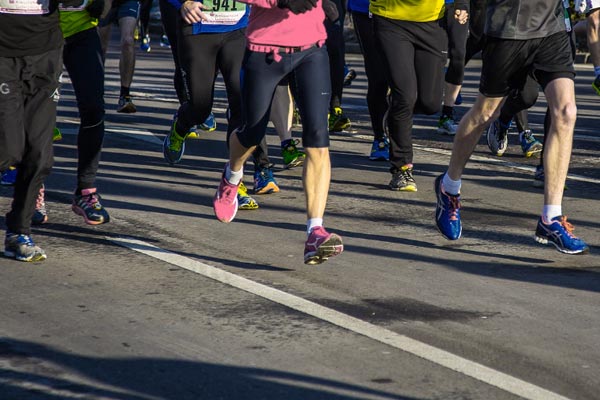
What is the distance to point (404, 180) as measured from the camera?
9445 millimetres

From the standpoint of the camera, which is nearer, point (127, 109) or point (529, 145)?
point (529, 145)

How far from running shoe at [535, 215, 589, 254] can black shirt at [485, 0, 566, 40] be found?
104 centimetres

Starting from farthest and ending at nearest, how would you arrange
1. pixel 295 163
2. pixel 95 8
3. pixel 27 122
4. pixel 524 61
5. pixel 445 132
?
1. pixel 445 132
2. pixel 295 163
3. pixel 95 8
4. pixel 524 61
5. pixel 27 122

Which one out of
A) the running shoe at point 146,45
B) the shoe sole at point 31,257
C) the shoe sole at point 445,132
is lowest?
the running shoe at point 146,45

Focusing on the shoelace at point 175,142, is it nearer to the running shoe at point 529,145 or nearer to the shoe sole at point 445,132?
the running shoe at point 529,145

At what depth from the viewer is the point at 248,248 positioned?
289 inches

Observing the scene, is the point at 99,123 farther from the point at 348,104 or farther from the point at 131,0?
the point at 348,104

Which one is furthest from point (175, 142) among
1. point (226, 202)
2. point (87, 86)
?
point (226, 202)

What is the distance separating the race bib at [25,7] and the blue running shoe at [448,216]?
253 centimetres

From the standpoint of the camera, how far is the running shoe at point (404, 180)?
30.9 feet

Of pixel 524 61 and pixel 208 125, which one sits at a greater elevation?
pixel 524 61

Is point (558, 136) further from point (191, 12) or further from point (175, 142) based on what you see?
point (175, 142)

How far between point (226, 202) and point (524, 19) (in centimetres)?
203

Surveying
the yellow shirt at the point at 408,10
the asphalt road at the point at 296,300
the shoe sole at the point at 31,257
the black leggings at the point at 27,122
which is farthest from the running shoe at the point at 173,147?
the shoe sole at the point at 31,257
